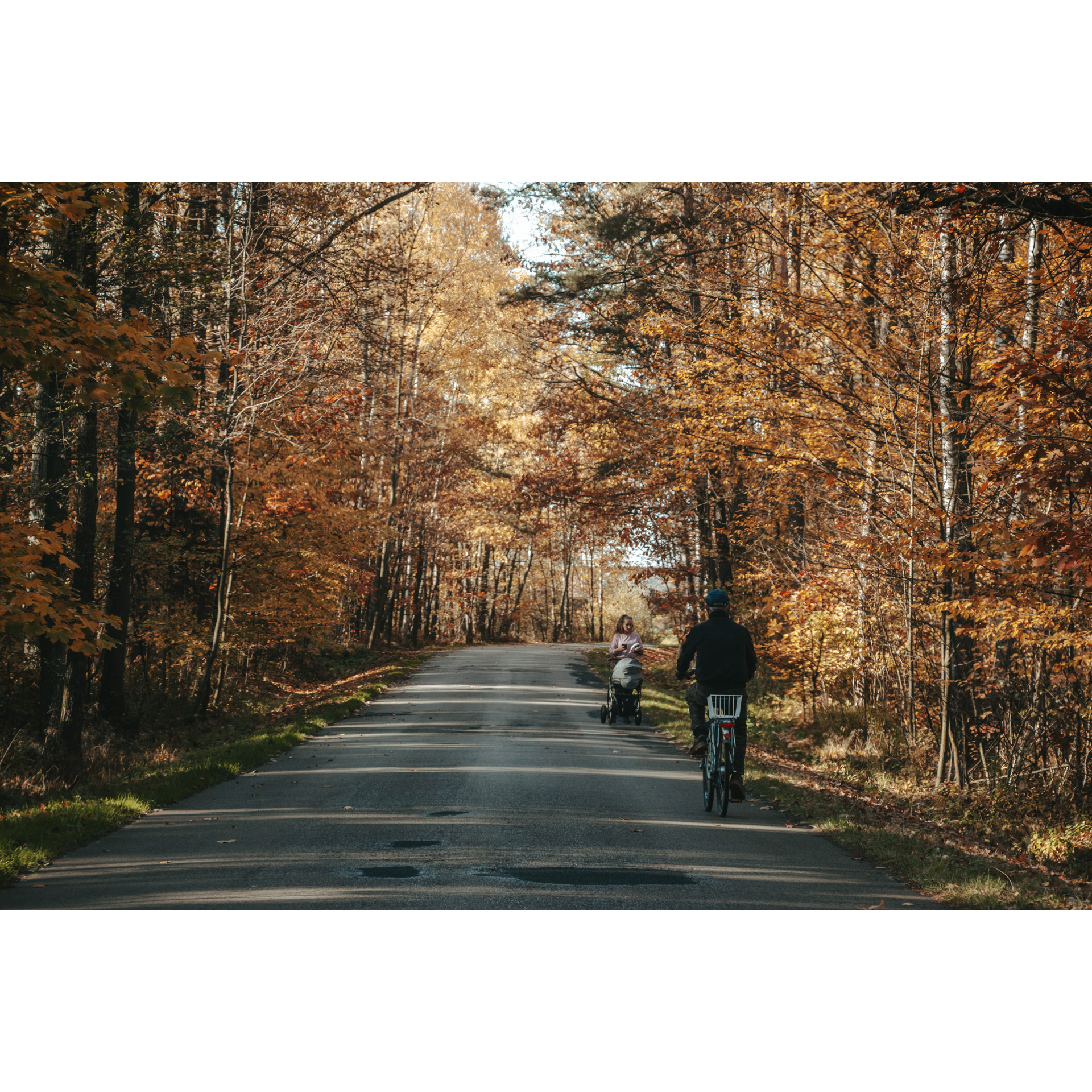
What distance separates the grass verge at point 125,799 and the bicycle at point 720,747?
5.15 meters

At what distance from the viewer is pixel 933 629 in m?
11.7

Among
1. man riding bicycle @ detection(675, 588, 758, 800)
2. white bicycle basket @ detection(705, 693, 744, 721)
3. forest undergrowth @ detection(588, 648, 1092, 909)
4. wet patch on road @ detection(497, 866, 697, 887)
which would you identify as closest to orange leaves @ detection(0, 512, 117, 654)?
wet patch on road @ detection(497, 866, 697, 887)

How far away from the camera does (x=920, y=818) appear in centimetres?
934

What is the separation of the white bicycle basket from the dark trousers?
0.03 m

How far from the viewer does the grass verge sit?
677cm

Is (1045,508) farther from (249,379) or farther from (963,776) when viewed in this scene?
(249,379)

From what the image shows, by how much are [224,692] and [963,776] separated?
14.4 m

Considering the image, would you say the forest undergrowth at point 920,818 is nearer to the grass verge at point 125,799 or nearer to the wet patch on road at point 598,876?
the wet patch on road at point 598,876

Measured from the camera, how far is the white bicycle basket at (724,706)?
8695 mm

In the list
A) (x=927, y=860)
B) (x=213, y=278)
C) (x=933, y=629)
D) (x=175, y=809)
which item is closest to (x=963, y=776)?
(x=933, y=629)

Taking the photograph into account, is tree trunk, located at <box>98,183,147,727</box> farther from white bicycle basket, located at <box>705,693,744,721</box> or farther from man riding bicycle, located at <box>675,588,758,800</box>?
white bicycle basket, located at <box>705,693,744,721</box>

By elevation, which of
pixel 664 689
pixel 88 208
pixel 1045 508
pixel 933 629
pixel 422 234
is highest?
pixel 422 234

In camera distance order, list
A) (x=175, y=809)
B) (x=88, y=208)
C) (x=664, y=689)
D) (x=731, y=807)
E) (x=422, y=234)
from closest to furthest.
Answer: (x=88, y=208) → (x=175, y=809) → (x=731, y=807) → (x=664, y=689) → (x=422, y=234)

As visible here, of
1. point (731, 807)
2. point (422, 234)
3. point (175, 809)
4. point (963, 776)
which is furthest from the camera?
point (422, 234)
